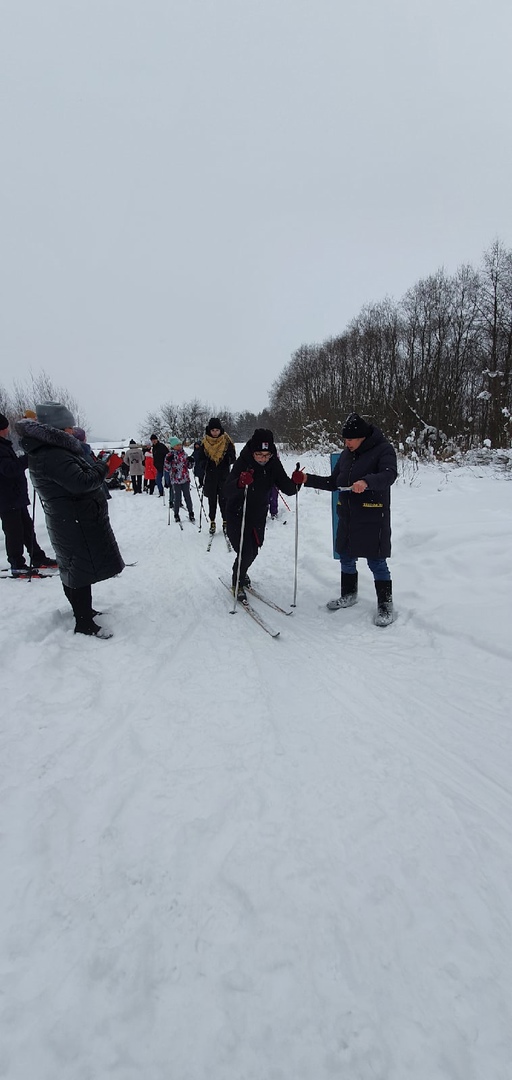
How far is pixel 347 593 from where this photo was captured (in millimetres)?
4859

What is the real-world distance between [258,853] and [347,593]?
3.19 meters

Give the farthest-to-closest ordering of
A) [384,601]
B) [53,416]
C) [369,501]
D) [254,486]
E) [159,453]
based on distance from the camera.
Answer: [159,453] → [254,486] → [384,601] → [369,501] → [53,416]

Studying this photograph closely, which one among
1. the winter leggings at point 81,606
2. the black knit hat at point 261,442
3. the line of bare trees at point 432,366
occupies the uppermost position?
the line of bare trees at point 432,366

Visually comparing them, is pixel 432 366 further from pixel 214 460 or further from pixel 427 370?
pixel 214 460

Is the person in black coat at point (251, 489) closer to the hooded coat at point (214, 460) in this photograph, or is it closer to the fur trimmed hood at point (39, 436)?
the fur trimmed hood at point (39, 436)

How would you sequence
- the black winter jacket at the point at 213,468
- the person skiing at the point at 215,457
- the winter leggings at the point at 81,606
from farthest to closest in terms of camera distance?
the black winter jacket at the point at 213,468 < the person skiing at the point at 215,457 < the winter leggings at the point at 81,606

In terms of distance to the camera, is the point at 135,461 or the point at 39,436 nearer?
the point at 39,436

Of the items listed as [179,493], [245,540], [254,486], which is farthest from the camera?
[179,493]

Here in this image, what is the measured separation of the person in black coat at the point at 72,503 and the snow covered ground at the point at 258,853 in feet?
1.76

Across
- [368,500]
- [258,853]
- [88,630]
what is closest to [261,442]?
[368,500]

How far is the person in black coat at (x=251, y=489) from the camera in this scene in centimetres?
482

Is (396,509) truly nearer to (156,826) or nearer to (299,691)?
(299,691)

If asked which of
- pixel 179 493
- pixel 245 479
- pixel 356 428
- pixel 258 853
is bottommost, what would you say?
pixel 258 853

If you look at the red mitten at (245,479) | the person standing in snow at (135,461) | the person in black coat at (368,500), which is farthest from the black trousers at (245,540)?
the person standing in snow at (135,461)
